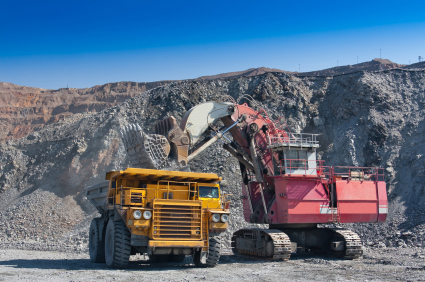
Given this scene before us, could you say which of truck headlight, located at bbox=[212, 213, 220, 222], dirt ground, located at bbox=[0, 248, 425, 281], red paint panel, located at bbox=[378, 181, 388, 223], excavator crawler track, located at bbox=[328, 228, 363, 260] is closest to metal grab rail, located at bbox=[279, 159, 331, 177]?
red paint panel, located at bbox=[378, 181, 388, 223]

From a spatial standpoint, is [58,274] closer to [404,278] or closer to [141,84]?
[404,278]

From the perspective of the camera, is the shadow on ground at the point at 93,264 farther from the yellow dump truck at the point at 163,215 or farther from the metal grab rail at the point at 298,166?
the metal grab rail at the point at 298,166

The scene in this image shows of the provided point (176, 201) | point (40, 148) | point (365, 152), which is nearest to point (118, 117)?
point (40, 148)

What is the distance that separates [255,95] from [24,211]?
64.6 ft

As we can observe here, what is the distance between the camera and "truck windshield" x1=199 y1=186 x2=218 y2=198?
11.9 meters

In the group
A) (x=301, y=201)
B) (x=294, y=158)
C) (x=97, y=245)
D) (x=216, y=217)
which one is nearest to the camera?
(x=216, y=217)

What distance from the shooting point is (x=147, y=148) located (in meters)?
12.7

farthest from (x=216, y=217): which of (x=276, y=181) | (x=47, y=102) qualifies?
(x=47, y=102)

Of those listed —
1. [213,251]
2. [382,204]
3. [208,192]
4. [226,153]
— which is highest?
[226,153]

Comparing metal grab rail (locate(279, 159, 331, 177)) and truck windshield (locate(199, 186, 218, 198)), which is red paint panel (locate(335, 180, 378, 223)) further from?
truck windshield (locate(199, 186, 218, 198))

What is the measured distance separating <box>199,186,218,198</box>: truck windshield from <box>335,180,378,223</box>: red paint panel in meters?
5.00

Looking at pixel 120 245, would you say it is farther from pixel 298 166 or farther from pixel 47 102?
pixel 47 102

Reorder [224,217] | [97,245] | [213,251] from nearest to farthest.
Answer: [224,217]
[213,251]
[97,245]

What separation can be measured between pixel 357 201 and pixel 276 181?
2.93 metres
